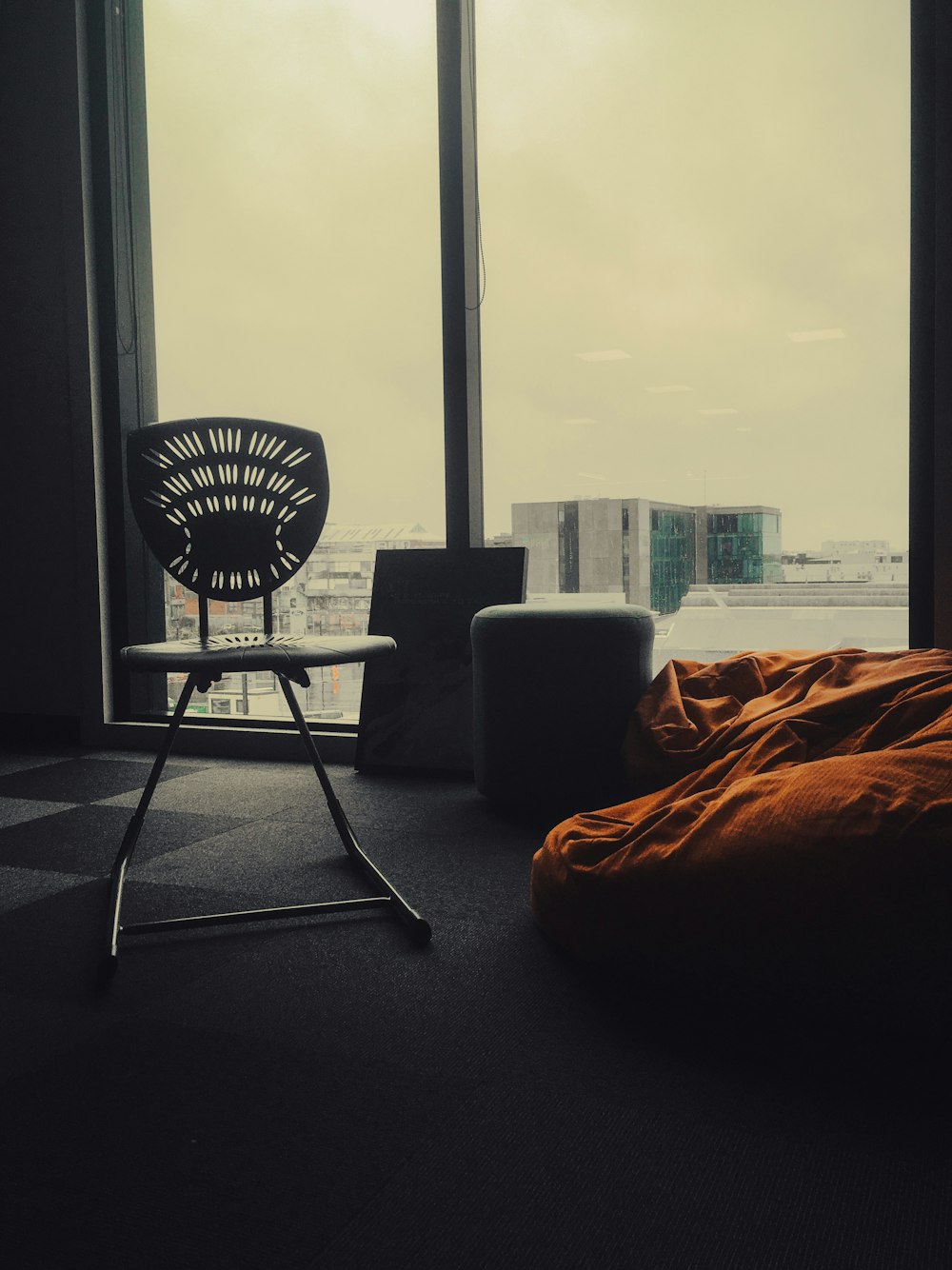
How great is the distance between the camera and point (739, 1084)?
4.19ft

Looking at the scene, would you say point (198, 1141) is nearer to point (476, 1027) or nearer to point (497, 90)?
point (476, 1027)

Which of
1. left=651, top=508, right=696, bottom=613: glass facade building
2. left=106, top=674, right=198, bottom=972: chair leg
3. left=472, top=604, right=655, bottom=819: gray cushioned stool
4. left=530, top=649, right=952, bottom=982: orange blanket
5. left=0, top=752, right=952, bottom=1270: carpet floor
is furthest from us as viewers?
left=651, top=508, right=696, bottom=613: glass facade building

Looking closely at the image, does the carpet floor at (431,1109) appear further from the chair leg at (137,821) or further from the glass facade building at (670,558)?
the glass facade building at (670,558)

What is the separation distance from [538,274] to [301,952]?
2.58 m

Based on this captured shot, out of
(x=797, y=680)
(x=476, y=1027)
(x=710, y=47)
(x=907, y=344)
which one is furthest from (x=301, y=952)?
(x=710, y=47)

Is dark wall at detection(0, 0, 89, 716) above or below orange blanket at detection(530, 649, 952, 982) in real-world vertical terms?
above

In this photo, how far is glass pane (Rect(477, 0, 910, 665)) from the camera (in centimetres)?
296

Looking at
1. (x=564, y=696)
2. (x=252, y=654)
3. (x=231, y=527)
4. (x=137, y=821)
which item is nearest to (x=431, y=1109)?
(x=252, y=654)

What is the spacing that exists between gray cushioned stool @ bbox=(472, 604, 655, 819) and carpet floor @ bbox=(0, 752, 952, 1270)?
1.98 ft

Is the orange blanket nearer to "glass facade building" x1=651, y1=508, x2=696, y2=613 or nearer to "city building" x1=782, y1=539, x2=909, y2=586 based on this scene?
"city building" x1=782, y1=539, x2=909, y2=586

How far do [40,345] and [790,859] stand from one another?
3.75 meters

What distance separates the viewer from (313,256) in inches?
148

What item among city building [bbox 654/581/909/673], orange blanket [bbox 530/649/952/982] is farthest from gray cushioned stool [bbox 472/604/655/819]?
orange blanket [bbox 530/649/952/982]

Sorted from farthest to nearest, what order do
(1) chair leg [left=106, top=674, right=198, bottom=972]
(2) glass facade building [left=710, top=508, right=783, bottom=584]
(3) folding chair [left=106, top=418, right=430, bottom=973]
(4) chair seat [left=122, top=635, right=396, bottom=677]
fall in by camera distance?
1. (2) glass facade building [left=710, top=508, right=783, bottom=584]
2. (3) folding chair [left=106, top=418, right=430, bottom=973]
3. (1) chair leg [left=106, top=674, right=198, bottom=972]
4. (4) chair seat [left=122, top=635, right=396, bottom=677]
